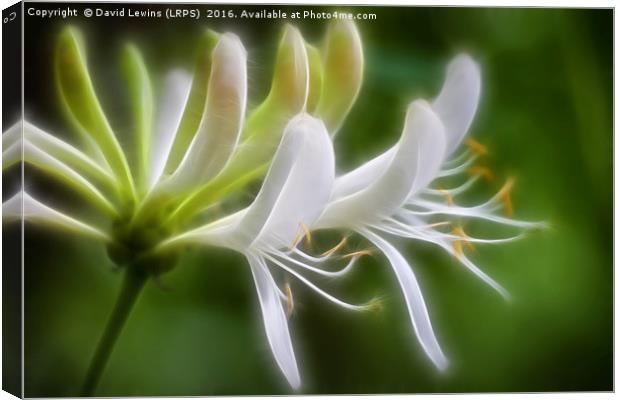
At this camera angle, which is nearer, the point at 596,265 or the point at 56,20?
the point at 56,20

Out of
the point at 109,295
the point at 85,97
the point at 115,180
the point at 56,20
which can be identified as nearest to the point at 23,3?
the point at 56,20

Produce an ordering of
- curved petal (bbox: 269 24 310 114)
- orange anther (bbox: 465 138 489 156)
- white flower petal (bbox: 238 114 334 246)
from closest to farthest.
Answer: white flower petal (bbox: 238 114 334 246), curved petal (bbox: 269 24 310 114), orange anther (bbox: 465 138 489 156)

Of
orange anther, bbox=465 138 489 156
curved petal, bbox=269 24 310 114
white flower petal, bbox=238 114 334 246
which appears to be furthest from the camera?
orange anther, bbox=465 138 489 156

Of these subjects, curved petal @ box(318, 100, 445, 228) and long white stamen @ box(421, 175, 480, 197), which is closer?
curved petal @ box(318, 100, 445, 228)

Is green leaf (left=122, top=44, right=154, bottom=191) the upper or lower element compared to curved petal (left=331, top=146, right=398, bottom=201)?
upper

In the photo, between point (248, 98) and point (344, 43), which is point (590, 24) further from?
point (248, 98)

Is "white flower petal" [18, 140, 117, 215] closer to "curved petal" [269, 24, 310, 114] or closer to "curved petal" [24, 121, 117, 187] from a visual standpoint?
"curved petal" [24, 121, 117, 187]

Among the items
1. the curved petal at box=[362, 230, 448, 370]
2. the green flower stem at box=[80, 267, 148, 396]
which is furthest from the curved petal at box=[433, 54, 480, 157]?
the green flower stem at box=[80, 267, 148, 396]
